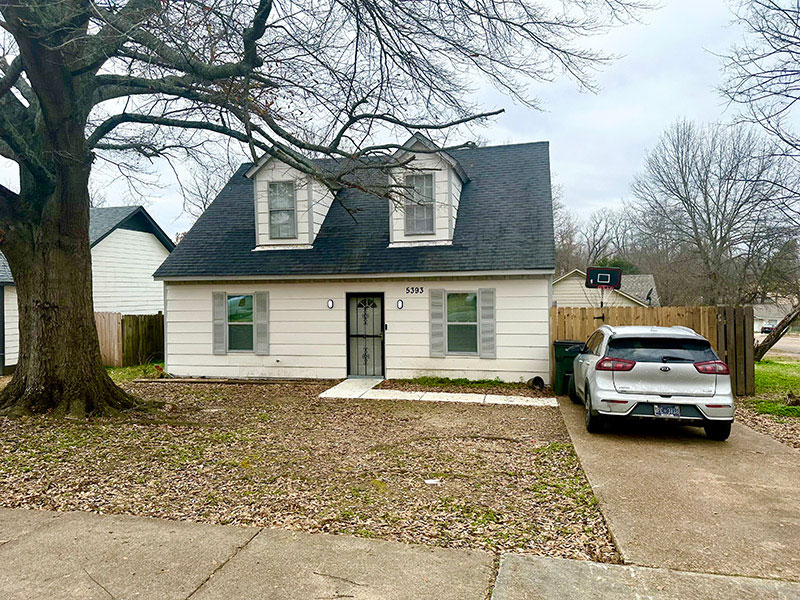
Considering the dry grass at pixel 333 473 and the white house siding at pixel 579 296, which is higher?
the white house siding at pixel 579 296

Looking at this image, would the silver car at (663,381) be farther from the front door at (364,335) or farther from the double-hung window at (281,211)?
the double-hung window at (281,211)

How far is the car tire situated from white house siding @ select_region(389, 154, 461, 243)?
693 cm

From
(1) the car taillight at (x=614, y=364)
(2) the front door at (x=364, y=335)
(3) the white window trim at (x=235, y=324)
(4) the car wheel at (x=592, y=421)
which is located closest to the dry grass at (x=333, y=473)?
(4) the car wheel at (x=592, y=421)

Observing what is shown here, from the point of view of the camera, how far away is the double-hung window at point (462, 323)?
1213 cm

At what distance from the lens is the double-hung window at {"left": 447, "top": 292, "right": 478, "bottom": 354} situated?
39.8 ft

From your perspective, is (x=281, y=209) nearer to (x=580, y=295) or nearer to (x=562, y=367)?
(x=562, y=367)

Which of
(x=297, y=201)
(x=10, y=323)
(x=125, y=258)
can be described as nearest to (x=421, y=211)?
(x=297, y=201)

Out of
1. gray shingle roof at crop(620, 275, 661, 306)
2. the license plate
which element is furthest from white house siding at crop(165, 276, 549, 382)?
gray shingle roof at crop(620, 275, 661, 306)

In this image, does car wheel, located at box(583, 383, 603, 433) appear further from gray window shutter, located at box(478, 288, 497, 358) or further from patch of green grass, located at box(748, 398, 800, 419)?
gray window shutter, located at box(478, 288, 497, 358)

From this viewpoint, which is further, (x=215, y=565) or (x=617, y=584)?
(x=215, y=565)

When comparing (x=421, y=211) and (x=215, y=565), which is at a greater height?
(x=421, y=211)

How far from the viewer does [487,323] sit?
12.0 metres

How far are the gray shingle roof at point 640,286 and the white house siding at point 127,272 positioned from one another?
23.7m

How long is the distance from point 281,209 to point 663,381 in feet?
32.0
